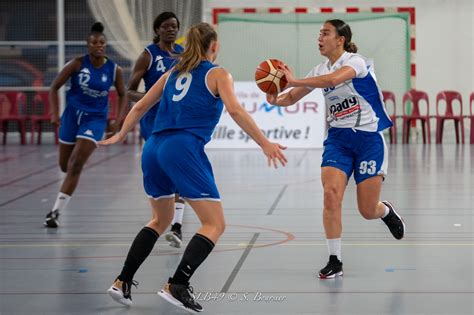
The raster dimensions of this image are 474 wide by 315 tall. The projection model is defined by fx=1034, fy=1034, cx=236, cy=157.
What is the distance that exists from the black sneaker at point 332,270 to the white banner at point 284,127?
13830 mm

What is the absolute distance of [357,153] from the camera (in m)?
7.56

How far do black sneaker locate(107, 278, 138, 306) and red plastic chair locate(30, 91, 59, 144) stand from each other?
55.2 feet

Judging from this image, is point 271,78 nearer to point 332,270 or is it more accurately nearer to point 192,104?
point 192,104

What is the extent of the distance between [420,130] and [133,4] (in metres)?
7.72

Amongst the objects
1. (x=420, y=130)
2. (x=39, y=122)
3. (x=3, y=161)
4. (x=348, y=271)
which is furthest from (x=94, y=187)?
(x=420, y=130)

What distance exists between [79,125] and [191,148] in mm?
4588

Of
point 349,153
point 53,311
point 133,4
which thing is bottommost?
point 53,311

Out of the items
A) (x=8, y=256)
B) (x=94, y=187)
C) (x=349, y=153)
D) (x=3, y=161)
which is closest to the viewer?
(x=349, y=153)

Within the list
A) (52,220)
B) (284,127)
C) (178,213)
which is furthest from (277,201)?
(284,127)

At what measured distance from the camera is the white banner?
21297 mm

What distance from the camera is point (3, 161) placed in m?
18.8

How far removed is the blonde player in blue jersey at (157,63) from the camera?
363 inches

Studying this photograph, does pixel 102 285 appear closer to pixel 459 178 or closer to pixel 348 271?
pixel 348 271

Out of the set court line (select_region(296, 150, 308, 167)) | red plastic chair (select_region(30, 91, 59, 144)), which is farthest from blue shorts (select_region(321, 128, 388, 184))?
red plastic chair (select_region(30, 91, 59, 144))
